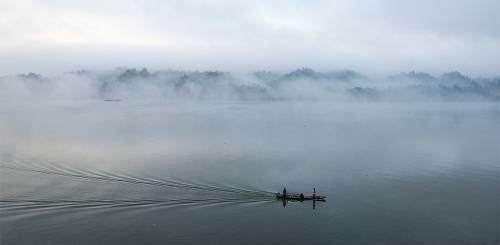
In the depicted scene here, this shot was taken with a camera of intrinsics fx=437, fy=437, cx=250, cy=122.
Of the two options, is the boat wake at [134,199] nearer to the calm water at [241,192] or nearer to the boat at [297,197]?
the calm water at [241,192]

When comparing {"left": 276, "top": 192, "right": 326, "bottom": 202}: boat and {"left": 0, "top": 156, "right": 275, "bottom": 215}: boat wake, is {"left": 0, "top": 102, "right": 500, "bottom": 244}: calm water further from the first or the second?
{"left": 276, "top": 192, "right": 326, "bottom": 202}: boat

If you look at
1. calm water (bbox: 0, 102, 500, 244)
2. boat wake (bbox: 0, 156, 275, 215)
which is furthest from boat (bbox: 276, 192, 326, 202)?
boat wake (bbox: 0, 156, 275, 215)

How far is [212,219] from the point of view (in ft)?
133

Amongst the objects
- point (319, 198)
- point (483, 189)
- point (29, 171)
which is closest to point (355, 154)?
point (483, 189)

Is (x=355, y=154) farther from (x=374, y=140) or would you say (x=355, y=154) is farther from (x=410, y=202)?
(x=410, y=202)

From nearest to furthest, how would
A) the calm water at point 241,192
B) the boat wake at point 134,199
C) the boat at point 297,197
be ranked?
1. the calm water at point 241,192
2. the boat wake at point 134,199
3. the boat at point 297,197

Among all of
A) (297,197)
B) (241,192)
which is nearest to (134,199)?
(241,192)

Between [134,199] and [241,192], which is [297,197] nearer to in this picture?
[241,192]

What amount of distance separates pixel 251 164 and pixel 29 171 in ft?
100

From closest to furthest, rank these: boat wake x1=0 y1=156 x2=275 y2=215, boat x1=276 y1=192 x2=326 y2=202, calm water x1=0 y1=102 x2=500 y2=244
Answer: calm water x1=0 y1=102 x2=500 y2=244, boat wake x1=0 y1=156 x2=275 y2=215, boat x1=276 y1=192 x2=326 y2=202

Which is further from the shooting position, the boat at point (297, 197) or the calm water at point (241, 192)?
the boat at point (297, 197)

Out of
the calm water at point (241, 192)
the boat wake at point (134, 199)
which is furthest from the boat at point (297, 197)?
the boat wake at point (134, 199)

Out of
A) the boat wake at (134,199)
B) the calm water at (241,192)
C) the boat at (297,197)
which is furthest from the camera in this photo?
the boat at (297,197)

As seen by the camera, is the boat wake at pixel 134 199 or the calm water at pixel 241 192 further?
the boat wake at pixel 134 199
